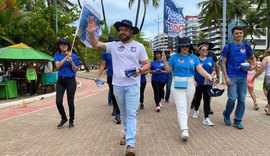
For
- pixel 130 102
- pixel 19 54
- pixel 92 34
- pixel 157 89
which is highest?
pixel 92 34

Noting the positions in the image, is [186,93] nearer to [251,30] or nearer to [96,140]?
[96,140]

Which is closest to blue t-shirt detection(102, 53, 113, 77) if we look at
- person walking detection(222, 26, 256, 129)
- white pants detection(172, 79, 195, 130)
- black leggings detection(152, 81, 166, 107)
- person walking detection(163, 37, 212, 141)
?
black leggings detection(152, 81, 166, 107)

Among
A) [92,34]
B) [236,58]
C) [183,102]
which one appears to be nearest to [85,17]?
[92,34]

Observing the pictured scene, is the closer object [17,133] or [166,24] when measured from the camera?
[17,133]

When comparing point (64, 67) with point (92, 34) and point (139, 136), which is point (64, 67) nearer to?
point (92, 34)

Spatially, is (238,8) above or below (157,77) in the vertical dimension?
above

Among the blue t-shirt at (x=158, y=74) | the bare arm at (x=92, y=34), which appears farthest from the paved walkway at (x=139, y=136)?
the bare arm at (x=92, y=34)

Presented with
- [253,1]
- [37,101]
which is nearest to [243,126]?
[37,101]

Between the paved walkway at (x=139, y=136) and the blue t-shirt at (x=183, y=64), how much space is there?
3.85 ft

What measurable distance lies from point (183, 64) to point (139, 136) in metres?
1.56

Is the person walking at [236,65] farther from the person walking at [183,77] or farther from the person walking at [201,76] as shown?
the person walking at [183,77]

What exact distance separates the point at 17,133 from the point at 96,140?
5.83 feet

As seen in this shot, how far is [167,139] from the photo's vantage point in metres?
5.43

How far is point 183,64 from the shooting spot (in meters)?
5.40
